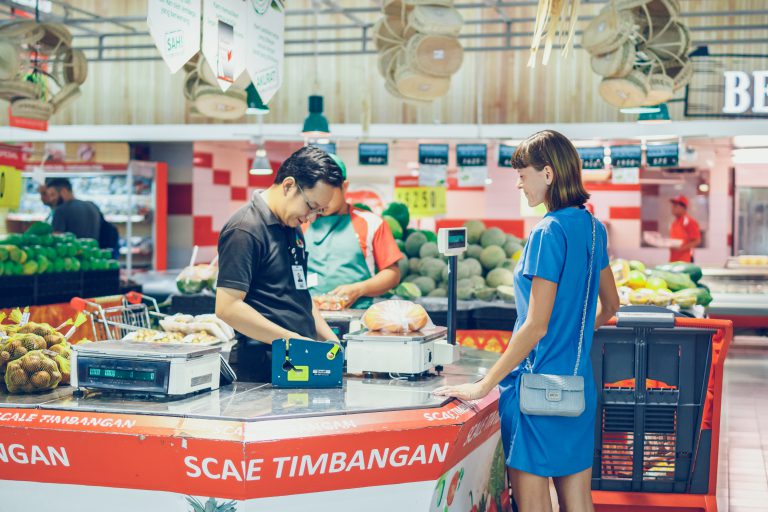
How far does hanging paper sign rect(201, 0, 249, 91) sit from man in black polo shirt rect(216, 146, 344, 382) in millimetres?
920

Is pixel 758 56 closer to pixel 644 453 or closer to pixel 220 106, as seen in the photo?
pixel 220 106

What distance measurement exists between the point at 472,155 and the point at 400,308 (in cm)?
678

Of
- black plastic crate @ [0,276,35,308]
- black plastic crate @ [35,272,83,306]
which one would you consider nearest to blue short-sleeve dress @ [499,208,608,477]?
black plastic crate @ [0,276,35,308]

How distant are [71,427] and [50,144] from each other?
413 inches

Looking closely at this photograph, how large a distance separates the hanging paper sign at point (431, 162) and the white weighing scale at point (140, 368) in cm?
735

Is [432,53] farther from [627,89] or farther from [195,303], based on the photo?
[195,303]

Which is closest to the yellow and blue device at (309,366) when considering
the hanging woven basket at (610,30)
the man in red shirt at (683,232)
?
the hanging woven basket at (610,30)

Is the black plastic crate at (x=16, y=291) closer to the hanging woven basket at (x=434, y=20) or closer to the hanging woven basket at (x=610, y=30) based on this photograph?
the hanging woven basket at (x=434, y=20)

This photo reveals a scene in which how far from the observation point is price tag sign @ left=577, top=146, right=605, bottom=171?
9508mm

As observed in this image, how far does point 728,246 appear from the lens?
13.5m

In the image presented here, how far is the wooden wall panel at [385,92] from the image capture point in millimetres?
10641

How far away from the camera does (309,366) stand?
3.16 meters

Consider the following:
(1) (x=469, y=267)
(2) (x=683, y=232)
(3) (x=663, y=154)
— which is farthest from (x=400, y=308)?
(2) (x=683, y=232)

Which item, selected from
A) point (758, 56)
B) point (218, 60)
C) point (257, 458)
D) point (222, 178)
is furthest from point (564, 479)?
point (222, 178)
